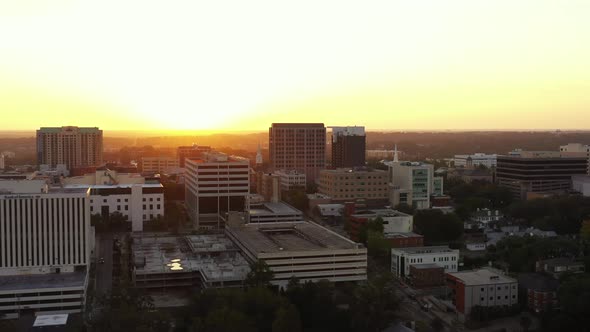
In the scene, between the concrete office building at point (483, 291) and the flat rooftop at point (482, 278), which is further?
the flat rooftop at point (482, 278)

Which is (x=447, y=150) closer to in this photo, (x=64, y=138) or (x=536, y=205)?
(x=64, y=138)

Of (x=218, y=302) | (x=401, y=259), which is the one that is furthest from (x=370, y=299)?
(x=401, y=259)

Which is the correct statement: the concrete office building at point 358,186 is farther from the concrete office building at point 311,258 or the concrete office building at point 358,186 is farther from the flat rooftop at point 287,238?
the concrete office building at point 311,258

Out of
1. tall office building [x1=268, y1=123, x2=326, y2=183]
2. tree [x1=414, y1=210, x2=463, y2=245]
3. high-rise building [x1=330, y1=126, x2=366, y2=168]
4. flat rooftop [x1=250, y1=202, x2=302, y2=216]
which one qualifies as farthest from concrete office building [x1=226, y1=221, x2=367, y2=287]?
tall office building [x1=268, y1=123, x2=326, y2=183]

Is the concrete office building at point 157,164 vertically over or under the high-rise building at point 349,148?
under

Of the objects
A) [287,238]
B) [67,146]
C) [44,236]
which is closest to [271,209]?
[287,238]

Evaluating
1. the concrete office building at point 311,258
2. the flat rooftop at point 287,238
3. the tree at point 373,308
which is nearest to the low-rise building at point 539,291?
the tree at point 373,308

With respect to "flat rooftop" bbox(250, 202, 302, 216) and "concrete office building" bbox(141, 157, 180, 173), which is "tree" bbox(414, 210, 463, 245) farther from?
"concrete office building" bbox(141, 157, 180, 173)
